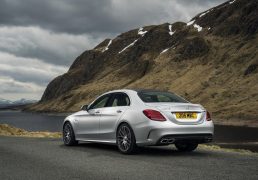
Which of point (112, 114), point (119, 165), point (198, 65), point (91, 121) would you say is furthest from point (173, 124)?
point (198, 65)

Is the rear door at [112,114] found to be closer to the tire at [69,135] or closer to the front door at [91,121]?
the front door at [91,121]

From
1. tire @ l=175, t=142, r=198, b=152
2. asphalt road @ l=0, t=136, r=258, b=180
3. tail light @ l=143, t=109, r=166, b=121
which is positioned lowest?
asphalt road @ l=0, t=136, r=258, b=180

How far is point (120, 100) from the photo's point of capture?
12.6 m

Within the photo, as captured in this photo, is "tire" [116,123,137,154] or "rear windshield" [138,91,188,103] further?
"rear windshield" [138,91,188,103]

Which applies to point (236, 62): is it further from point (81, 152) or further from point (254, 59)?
point (81, 152)

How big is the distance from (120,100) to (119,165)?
3.15 metres

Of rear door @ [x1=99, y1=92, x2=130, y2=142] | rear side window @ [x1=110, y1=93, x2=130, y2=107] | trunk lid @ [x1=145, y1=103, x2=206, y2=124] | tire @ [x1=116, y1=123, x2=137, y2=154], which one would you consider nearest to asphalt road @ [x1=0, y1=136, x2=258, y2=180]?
tire @ [x1=116, y1=123, x2=137, y2=154]

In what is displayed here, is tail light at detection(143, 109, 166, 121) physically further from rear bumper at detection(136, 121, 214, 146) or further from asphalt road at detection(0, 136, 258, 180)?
asphalt road at detection(0, 136, 258, 180)

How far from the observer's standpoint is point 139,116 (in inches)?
446

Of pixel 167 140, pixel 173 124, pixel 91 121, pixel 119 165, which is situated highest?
pixel 91 121

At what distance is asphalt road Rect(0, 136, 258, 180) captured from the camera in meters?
8.43

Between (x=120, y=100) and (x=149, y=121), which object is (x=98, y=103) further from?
(x=149, y=121)

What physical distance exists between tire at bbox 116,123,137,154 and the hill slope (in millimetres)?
82493

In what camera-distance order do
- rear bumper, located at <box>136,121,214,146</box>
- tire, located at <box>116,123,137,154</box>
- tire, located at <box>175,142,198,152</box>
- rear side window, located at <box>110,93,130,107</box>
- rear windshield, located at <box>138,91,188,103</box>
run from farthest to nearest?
tire, located at <box>175,142,198,152</box>, rear side window, located at <box>110,93,130,107</box>, rear windshield, located at <box>138,91,188,103</box>, tire, located at <box>116,123,137,154</box>, rear bumper, located at <box>136,121,214,146</box>
